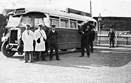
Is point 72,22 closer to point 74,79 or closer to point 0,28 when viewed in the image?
point 0,28

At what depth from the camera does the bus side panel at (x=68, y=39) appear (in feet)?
45.4

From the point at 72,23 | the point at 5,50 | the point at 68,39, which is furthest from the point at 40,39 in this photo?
the point at 72,23

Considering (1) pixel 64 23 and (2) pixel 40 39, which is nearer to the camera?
(2) pixel 40 39

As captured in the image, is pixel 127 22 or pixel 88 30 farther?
pixel 127 22

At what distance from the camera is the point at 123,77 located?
6.73 m

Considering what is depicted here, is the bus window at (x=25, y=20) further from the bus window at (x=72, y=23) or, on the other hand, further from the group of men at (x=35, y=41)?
the bus window at (x=72, y=23)

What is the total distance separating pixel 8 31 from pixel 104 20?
2935 cm

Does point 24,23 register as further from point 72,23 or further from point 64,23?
point 72,23

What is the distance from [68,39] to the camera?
48.8 ft

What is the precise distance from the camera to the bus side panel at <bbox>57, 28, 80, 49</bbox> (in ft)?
45.4

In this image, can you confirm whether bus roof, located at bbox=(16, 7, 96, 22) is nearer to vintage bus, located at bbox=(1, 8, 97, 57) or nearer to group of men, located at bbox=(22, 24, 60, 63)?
vintage bus, located at bbox=(1, 8, 97, 57)

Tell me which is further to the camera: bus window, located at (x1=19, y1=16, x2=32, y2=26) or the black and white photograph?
bus window, located at (x1=19, y1=16, x2=32, y2=26)

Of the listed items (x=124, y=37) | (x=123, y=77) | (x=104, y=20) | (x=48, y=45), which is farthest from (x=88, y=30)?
(x=104, y=20)

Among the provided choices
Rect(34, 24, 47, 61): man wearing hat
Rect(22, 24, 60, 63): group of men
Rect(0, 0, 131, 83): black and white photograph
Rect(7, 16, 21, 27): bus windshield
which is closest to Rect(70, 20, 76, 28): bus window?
Rect(0, 0, 131, 83): black and white photograph
